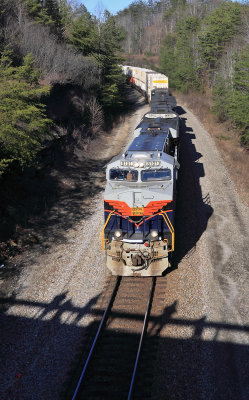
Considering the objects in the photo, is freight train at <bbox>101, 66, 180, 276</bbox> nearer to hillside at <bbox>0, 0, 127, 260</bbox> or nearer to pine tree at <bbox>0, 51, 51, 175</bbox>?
hillside at <bbox>0, 0, 127, 260</bbox>

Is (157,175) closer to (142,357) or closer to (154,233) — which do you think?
(154,233)

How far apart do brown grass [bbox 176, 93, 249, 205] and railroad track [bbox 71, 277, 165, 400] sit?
1147cm

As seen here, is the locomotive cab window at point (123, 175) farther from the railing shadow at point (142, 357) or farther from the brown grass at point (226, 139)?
the brown grass at point (226, 139)

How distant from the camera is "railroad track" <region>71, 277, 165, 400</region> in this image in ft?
27.5

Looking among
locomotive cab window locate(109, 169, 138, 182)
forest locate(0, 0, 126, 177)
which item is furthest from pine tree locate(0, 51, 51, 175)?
locomotive cab window locate(109, 169, 138, 182)

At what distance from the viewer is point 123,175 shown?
12539 mm

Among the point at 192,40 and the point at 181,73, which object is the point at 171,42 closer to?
the point at 192,40

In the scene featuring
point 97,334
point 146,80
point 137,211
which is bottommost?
point 97,334

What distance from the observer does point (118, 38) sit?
1537 inches

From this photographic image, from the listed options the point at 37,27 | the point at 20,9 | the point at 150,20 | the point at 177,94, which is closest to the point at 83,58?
the point at 37,27

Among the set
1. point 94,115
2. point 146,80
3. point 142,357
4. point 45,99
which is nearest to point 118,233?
point 142,357

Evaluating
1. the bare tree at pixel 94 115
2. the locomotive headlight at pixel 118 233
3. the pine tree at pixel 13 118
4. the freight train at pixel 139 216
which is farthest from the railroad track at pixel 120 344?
the bare tree at pixel 94 115

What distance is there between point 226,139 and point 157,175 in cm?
2385

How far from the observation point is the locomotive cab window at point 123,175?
40.4 feet
